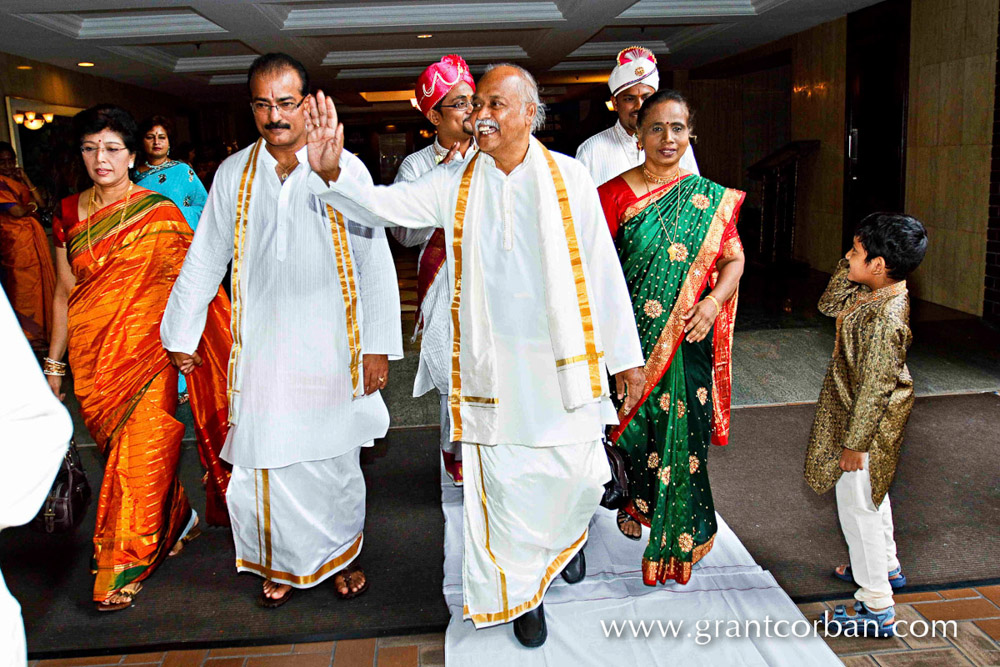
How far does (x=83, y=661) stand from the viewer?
277 cm

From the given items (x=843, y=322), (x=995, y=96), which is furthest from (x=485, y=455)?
(x=995, y=96)

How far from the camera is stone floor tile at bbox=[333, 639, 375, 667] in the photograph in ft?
8.82

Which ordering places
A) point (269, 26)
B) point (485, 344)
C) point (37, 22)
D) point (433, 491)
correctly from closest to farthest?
1. point (485, 344)
2. point (433, 491)
3. point (37, 22)
4. point (269, 26)

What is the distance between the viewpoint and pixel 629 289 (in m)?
3.05

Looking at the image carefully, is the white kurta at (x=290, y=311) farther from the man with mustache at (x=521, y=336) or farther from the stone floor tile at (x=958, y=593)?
the stone floor tile at (x=958, y=593)

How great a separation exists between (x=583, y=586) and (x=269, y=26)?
7.81 metres

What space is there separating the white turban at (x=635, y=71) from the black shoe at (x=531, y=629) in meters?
2.52

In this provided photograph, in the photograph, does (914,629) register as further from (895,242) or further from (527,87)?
(527,87)

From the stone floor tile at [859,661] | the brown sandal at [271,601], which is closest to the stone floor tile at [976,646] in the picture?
the stone floor tile at [859,661]

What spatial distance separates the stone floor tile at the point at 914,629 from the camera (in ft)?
8.63

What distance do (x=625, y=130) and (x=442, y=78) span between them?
93cm

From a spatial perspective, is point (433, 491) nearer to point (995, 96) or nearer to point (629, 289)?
A: point (629, 289)

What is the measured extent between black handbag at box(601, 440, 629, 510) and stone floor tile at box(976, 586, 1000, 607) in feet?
4.00

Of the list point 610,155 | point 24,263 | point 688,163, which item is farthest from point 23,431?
point 24,263
